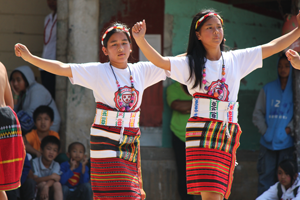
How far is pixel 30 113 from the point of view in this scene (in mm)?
5832

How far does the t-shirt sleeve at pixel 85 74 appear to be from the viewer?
3594 mm

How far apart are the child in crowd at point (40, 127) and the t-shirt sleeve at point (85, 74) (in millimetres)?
2154

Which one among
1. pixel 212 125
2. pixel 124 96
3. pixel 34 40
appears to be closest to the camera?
pixel 212 125

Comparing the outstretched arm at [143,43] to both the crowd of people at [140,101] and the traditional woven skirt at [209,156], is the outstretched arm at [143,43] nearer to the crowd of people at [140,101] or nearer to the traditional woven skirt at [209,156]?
the crowd of people at [140,101]

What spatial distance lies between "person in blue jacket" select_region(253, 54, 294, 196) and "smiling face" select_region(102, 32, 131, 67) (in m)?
2.68

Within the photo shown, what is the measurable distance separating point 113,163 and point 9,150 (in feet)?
2.98

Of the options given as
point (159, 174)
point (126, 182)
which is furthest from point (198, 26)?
point (159, 174)

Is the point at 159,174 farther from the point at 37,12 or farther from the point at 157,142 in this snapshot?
the point at 37,12

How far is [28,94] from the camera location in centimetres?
598

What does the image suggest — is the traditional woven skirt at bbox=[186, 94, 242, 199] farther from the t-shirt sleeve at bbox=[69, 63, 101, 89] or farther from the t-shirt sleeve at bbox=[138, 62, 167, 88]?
the t-shirt sleeve at bbox=[69, 63, 101, 89]

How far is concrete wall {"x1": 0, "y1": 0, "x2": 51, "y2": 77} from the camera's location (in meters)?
7.05

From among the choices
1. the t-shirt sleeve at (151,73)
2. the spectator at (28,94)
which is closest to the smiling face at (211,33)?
the t-shirt sleeve at (151,73)

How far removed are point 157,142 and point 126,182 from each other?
268cm

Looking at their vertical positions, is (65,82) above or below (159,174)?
above
